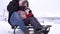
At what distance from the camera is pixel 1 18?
5617mm

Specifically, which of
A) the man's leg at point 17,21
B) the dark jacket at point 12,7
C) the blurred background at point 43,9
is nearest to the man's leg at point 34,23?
the man's leg at point 17,21

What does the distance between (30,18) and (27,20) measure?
7 centimetres

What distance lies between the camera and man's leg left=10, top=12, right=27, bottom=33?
3.20 m

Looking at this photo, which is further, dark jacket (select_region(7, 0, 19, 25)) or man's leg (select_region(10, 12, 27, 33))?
dark jacket (select_region(7, 0, 19, 25))

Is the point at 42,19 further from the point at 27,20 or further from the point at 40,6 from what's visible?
the point at 27,20

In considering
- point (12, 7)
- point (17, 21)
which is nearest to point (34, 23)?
point (17, 21)

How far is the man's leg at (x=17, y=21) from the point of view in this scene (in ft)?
10.5

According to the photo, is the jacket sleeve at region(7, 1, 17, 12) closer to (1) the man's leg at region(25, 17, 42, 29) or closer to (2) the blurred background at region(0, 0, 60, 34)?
(1) the man's leg at region(25, 17, 42, 29)

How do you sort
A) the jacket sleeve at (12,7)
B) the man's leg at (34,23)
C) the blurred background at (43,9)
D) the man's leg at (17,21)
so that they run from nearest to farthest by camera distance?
the man's leg at (34,23)
the man's leg at (17,21)
the jacket sleeve at (12,7)
the blurred background at (43,9)

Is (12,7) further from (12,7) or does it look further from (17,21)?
(17,21)

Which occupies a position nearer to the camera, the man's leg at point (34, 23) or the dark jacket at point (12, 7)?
the man's leg at point (34, 23)

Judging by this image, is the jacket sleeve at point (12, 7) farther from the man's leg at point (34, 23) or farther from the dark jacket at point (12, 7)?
the man's leg at point (34, 23)

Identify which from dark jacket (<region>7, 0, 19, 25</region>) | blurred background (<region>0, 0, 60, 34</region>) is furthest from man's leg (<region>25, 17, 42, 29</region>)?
blurred background (<region>0, 0, 60, 34</region>)

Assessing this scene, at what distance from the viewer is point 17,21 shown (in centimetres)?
327
